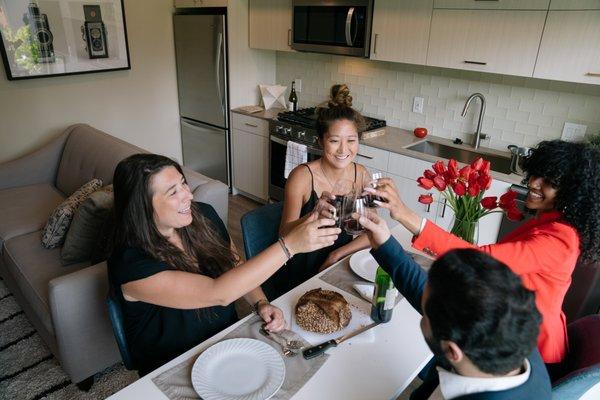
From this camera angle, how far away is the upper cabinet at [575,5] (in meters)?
2.28

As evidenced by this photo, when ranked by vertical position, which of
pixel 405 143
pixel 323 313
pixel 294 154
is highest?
pixel 405 143

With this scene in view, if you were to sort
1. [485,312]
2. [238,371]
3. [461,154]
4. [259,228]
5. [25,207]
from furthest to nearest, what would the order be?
1. [461,154]
2. [25,207]
3. [259,228]
4. [238,371]
5. [485,312]

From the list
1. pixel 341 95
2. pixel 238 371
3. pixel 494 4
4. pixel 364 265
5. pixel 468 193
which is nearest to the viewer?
pixel 238 371

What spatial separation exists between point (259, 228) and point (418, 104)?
2167mm

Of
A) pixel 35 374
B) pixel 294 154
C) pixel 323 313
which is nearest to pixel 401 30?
pixel 294 154

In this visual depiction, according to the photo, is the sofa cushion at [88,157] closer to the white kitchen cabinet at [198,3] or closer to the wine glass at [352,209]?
the white kitchen cabinet at [198,3]

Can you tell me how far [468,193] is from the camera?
136 cm

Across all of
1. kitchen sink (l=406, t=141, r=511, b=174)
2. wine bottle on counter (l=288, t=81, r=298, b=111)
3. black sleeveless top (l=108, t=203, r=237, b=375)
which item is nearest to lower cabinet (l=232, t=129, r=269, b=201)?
wine bottle on counter (l=288, t=81, r=298, b=111)

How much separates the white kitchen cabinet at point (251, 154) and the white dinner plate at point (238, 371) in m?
2.92

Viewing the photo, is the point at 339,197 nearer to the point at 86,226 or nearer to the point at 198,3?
the point at 86,226

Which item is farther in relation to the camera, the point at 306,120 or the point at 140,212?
the point at 306,120

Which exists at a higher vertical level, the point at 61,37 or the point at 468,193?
the point at 61,37

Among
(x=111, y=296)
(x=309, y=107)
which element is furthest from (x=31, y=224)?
(x=309, y=107)

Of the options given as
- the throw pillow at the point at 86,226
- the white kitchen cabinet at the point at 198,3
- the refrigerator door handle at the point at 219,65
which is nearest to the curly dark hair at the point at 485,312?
the throw pillow at the point at 86,226
